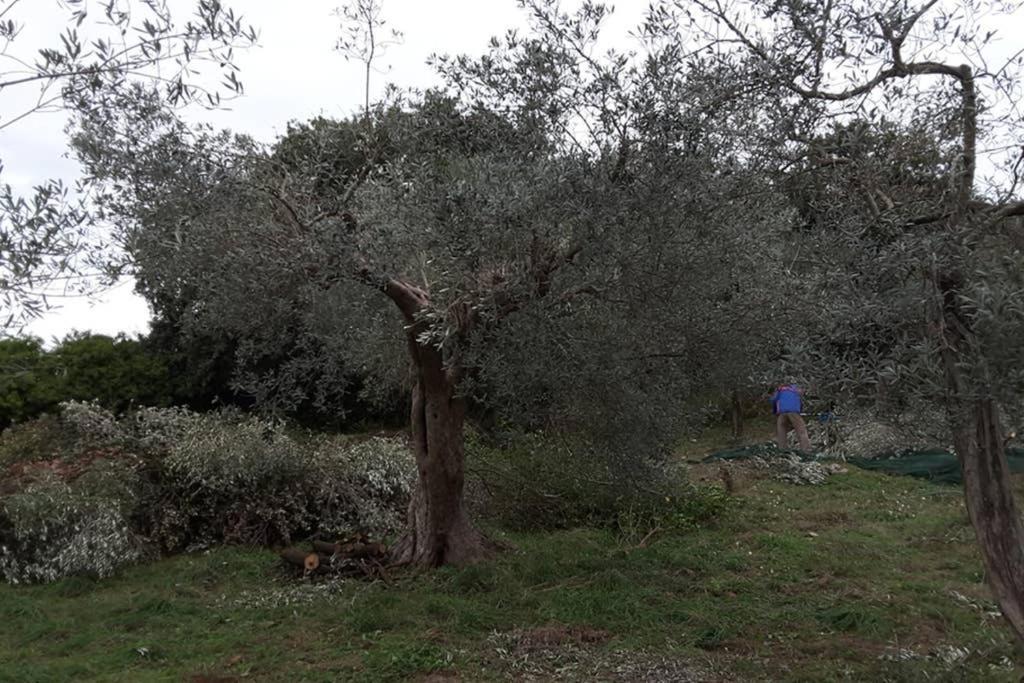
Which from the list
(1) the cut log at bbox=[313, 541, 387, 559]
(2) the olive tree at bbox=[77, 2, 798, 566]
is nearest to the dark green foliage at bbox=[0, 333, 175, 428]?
(1) the cut log at bbox=[313, 541, 387, 559]

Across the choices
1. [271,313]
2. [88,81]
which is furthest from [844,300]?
[271,313]

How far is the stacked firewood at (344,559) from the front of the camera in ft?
26.6

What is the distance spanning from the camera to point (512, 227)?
203 inches

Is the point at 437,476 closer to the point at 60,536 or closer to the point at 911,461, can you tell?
the point at 60,536

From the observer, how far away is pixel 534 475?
33.0 ft

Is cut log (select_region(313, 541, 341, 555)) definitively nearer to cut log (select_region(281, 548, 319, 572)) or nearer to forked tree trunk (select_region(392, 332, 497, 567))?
cut log (select_region(281, 548, 319, 572))

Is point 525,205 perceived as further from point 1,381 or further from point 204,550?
point 204,550

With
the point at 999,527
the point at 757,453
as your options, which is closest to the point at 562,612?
the point at 999,527

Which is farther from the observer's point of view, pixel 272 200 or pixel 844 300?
pixel 272 200

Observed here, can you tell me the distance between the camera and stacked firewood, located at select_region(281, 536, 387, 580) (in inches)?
319

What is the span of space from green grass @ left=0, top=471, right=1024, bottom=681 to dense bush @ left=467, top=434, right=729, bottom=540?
0.40 metres

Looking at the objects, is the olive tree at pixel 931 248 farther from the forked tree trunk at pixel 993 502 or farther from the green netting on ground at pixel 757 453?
the green netting on ground at pixel 757 453

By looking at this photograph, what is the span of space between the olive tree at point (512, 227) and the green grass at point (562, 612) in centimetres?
132

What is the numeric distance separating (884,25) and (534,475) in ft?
21.3
